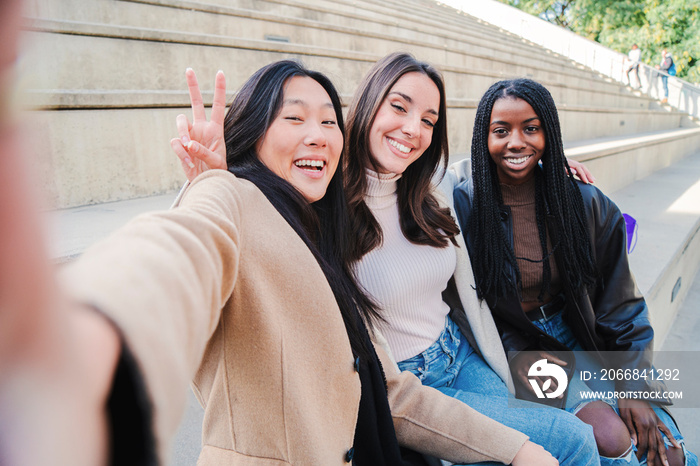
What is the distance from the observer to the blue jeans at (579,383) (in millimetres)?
1424

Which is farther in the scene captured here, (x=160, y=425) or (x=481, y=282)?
(x=481, y=282)

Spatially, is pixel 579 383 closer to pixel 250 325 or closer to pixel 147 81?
pixel 250 325

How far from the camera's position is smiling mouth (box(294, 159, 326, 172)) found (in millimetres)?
1158

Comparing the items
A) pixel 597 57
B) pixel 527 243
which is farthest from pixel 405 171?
pixel 597 57

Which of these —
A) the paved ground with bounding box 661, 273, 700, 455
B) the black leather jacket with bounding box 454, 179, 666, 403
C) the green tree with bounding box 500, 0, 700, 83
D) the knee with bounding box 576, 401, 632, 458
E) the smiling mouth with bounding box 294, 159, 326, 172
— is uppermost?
the green tree with bounding box 500, 0, 700, 83

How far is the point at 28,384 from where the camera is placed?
0.71ft

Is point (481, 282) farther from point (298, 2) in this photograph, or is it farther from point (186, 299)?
point (298, 2)

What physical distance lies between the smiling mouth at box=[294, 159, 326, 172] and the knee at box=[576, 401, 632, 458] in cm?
115

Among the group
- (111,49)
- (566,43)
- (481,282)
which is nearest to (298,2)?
(111,49)

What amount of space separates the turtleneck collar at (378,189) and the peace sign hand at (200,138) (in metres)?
0.69

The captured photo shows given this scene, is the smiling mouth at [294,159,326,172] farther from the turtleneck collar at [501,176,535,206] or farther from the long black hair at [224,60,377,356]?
the turtleneck collar at [501,176,535,206]

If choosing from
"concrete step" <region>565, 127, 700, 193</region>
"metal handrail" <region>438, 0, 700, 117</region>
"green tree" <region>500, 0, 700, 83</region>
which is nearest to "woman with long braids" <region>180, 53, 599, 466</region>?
"concrete step" <region>565, 127, 700, 193</region>

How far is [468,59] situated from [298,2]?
7.27 feet

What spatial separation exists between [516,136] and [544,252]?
17.8 inches
